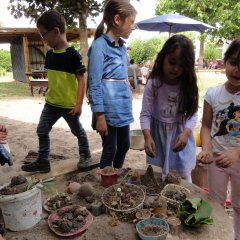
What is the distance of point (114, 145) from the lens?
2.32 meters

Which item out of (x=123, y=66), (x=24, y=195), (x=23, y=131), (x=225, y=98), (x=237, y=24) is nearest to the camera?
(x=24, y=195)

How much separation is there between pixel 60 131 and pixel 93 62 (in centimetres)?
346

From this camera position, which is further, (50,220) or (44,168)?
(44,168)

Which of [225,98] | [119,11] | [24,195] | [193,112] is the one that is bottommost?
[24,195]

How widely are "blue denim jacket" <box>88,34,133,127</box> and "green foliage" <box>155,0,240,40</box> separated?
18911mm

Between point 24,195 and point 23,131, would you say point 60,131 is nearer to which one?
point 23,131

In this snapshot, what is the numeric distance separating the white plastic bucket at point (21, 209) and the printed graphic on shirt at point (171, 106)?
103 centimetres

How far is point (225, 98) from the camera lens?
68.8 inches

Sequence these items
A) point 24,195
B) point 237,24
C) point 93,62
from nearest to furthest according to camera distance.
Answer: point 24,195 → point 93,62 → point 237,24

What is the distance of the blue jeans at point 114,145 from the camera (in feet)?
7.47

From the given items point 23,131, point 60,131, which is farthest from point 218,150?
point 23,131

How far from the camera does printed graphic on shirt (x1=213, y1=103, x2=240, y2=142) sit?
1.72 m

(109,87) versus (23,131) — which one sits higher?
(109,87)

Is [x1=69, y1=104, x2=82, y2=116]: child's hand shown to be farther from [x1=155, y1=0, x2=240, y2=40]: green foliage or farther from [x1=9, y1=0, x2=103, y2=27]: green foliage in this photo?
[x1=155, y1=0, x2=240, y2=40]: green foliage
